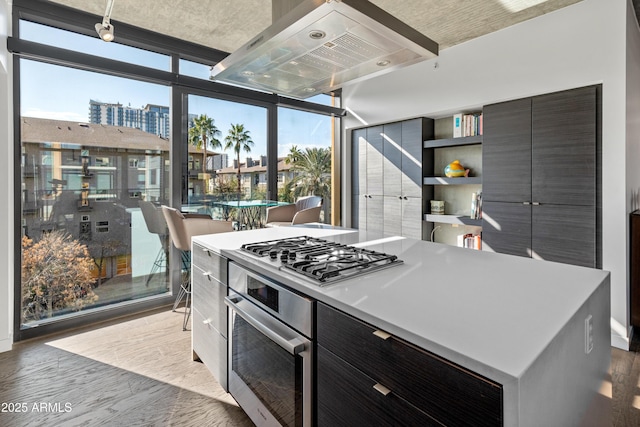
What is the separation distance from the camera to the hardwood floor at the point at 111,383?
6.28 feet

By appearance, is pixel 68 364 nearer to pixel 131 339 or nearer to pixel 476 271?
pixel 131 339

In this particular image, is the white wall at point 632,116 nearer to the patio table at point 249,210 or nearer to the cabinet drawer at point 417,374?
the cabinet drawer at point 417,374

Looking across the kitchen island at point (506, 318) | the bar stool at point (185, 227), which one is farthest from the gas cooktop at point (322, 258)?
the bar stool at point (185, 227)

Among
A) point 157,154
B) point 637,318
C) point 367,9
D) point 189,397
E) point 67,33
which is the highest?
point 67,33

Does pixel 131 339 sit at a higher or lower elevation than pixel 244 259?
lower

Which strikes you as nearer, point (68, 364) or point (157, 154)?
point (68, 364)

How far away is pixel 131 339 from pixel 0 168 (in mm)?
1624

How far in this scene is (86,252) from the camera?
3158 mm

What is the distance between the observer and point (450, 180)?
4129 millimetres

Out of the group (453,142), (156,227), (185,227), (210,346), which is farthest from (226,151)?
(453,142)

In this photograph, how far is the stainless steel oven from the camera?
1.26 metres

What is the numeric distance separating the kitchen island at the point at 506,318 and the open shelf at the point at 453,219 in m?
2.44

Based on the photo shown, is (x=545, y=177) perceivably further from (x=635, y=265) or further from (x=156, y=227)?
(x=156, y=227)

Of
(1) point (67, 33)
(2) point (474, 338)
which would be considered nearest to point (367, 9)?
(2) point (474, 338)
